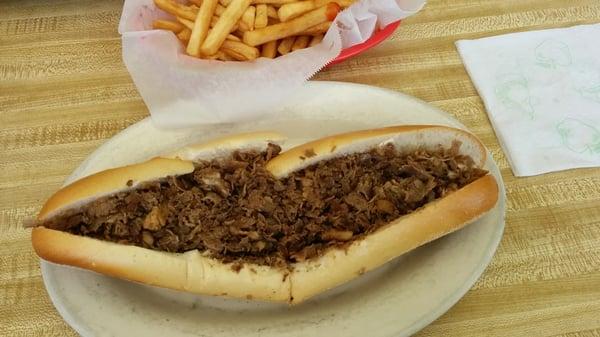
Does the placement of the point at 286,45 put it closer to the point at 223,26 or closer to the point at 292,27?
the point at 292,27

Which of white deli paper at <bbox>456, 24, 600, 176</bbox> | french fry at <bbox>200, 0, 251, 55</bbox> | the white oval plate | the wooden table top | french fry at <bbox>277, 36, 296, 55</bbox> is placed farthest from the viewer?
french fry at <bbox>277, 36, 296, 55</bbox>

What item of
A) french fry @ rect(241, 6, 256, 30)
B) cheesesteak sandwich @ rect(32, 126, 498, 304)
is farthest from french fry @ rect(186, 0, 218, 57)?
cheesesteak sandwich @ rect(32, 126, 498, 304)

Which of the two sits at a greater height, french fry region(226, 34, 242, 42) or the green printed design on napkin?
the green printed design on napkin

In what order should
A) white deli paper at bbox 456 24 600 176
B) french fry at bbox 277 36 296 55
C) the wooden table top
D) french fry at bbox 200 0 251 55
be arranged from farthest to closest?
french fry at bbox 277 36 296 55, french fry at bbox 200 0 251 55, white deli paper at bbox 456 24 600 176, the wooden table top

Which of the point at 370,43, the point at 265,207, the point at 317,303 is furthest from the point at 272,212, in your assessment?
the point at 370,43

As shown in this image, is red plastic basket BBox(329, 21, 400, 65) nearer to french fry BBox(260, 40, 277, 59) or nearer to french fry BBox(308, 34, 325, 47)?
french fry BBox(308, 34, 325, 47)

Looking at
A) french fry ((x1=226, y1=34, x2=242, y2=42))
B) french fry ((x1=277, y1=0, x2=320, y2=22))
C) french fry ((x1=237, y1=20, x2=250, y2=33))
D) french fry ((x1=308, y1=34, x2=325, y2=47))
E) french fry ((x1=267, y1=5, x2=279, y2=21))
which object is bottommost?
french fry ((x1=226, y1=34, x2=242, y2=42))

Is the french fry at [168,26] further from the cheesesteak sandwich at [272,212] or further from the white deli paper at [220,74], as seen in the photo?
the cheesesteak sandwich at [272,212]
